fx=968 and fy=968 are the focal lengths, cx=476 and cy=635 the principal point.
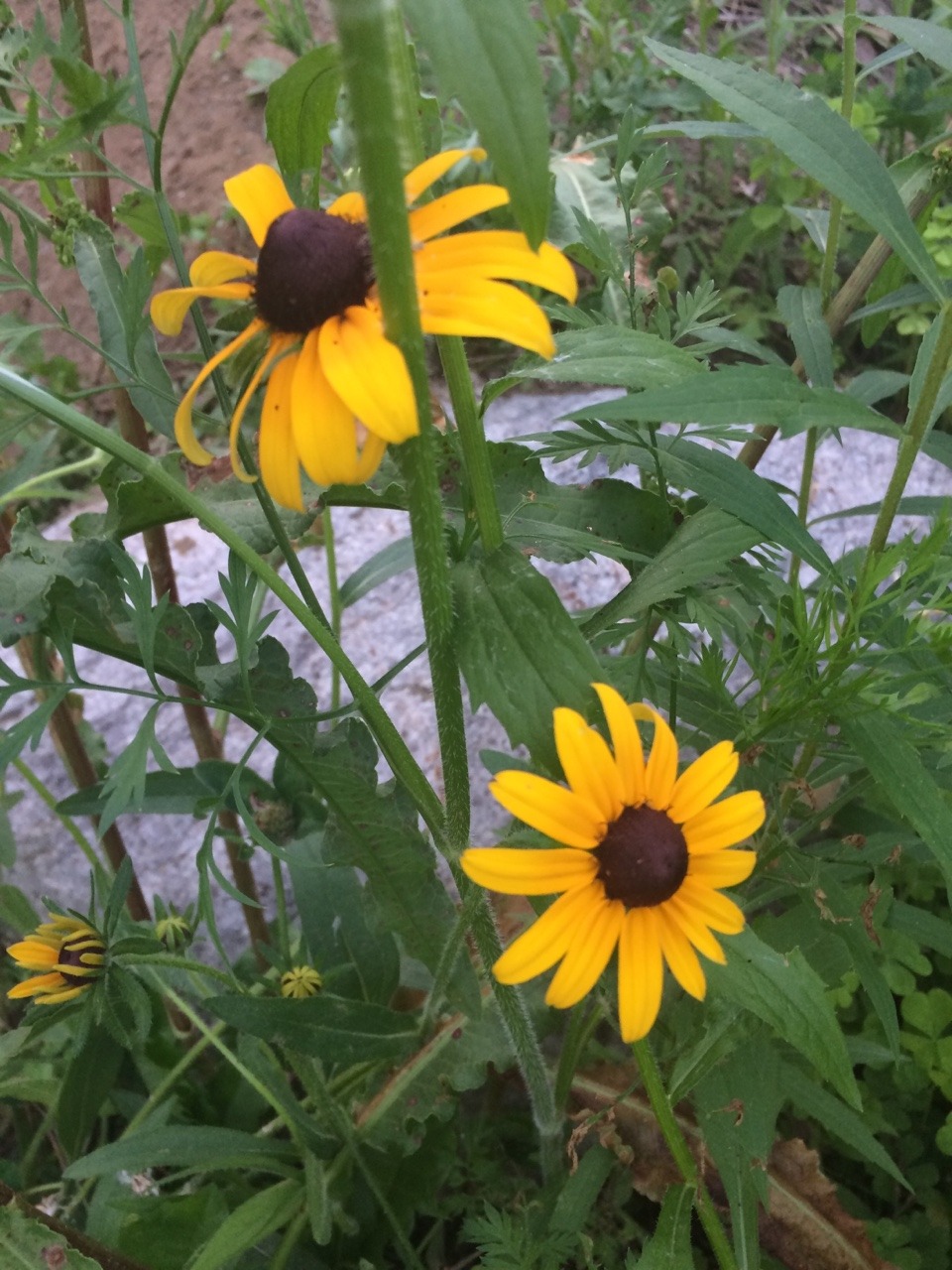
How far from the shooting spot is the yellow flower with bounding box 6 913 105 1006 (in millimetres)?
→ 725

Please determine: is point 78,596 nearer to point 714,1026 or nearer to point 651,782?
point 651,782

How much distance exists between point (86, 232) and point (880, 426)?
0.62m

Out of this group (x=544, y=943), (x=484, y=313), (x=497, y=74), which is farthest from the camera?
(x=544, y=943)

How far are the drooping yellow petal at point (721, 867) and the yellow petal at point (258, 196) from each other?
45cm

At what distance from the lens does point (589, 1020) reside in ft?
3.09

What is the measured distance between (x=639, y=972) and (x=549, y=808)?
0.37 feet

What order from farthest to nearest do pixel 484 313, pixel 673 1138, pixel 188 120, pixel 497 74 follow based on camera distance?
pixel 188 120
pixel 673 1138
pixel 484 313
pixel 497 74

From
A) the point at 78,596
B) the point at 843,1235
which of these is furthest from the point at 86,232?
the point at 843,1235

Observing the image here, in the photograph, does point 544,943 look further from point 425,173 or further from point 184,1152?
point 184,1152

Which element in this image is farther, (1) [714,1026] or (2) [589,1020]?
(2) [589,1020]

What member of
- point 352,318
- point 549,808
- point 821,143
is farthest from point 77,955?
point 821,143

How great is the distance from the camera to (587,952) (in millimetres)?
558

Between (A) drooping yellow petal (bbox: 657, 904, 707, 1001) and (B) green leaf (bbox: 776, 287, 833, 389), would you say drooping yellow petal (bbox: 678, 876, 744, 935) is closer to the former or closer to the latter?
(A) drooping yellow petal (bbox: 657, 904, 707, 1001)

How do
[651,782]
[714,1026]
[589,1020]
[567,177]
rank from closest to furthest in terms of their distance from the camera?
[651,782] < [714,1026] < [589,1020] < [567,177]
